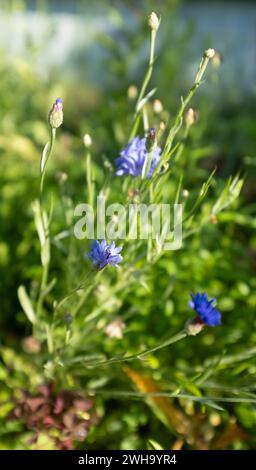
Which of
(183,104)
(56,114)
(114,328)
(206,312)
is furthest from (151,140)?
(114,328)

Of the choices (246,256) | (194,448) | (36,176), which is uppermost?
(36,176)

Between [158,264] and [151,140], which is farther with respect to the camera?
[158,264]

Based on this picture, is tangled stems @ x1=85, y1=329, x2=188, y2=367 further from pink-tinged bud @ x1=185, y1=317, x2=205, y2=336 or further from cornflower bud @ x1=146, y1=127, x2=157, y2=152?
cornflower bud @ x1=146, y1=127, x2=157, y2=152

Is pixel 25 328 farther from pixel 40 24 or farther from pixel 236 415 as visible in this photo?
pixel 40 24

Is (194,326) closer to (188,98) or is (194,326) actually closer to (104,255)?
(104,255)

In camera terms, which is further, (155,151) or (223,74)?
(223,74)

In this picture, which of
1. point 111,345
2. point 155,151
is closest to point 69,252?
point 111,345

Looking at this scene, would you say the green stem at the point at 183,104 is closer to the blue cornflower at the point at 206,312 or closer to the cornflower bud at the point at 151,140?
the cornflower bud at the point at 151,140

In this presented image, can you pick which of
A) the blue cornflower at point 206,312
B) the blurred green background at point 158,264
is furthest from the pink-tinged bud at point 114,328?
the blue cornflower at point 206,312
